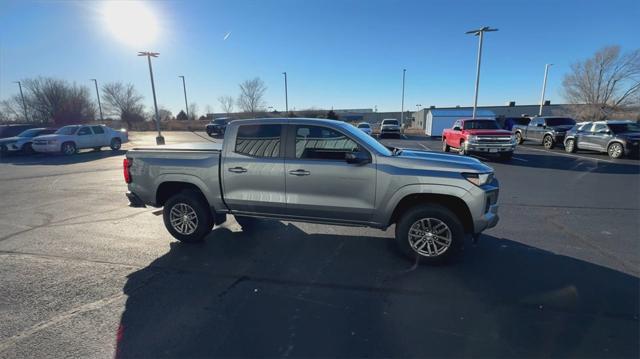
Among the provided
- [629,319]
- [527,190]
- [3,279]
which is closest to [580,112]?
[527,190]

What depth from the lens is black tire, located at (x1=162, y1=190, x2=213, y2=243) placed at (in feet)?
15.5

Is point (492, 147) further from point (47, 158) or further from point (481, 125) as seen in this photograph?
point (47, 158)

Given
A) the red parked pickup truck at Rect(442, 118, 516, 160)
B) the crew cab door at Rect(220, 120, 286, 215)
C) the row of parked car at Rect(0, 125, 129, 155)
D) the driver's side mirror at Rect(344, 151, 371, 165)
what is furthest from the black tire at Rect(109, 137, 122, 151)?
the driver's side mirror at Rect(344, 151, 371, 165)

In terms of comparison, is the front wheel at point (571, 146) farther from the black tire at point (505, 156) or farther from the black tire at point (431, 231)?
the black tire at point (431, 231)

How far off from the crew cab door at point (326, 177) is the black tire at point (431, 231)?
0.50 meters

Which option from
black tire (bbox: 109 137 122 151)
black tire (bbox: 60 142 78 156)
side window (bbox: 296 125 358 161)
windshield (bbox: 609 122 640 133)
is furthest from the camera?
black tire (bbox: 109 137 122 151)

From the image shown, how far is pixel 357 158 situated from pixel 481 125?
42.9ft

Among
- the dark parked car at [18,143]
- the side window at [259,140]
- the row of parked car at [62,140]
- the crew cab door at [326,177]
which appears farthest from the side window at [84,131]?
the crew cab door at [326,177]

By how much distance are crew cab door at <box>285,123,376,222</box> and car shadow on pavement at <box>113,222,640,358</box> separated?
671 mm

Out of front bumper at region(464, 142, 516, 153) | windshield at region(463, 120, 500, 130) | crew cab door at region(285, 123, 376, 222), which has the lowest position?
front bumper at region(464, 142, 516, 153)

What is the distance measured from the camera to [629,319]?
2850mm

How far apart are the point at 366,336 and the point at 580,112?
56.9 m

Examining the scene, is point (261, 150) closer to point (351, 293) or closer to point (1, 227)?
point (351, 293)

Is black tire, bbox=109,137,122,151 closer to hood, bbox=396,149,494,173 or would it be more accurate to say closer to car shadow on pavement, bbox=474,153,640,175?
hood, bbox=396,149,494,173
